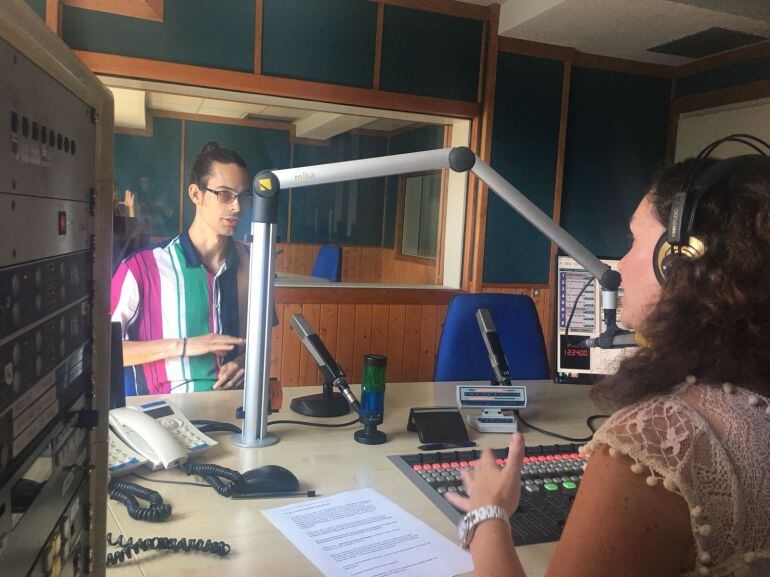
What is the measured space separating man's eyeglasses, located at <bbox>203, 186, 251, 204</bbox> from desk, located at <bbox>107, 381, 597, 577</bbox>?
58.3 inches

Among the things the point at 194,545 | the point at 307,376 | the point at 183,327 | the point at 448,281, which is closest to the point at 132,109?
the point at 183,327

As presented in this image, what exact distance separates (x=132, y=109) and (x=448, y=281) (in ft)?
6.49

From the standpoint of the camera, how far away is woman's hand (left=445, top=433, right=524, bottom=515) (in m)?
0.90

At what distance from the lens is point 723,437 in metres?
0.71

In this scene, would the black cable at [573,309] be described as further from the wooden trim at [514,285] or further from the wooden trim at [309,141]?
the wooden trim at [309,141]

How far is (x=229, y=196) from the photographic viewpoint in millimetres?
3088

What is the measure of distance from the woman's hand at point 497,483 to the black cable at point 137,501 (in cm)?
50

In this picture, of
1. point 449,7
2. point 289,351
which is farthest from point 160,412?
point 449,7

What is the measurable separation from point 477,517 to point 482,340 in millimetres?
1425

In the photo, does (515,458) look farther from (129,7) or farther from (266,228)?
(129,7)

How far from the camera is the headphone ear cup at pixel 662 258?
859 mm

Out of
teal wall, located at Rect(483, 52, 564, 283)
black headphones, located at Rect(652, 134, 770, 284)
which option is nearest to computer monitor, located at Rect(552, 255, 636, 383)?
black headphones, located at Rect(652, 134, 770, 284)

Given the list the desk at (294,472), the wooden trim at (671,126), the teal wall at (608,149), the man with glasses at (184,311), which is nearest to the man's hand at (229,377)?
the man with glasses at (184,311)

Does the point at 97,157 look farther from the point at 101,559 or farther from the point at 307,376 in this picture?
the point at 307,376
